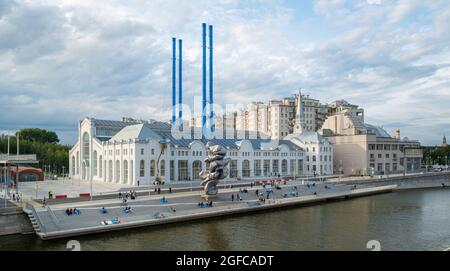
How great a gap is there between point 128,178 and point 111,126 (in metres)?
27.5

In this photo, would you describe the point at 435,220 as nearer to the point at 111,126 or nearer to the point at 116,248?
the point at 116,248

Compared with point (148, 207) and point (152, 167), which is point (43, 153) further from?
point (148, 207)

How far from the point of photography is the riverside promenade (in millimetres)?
44781

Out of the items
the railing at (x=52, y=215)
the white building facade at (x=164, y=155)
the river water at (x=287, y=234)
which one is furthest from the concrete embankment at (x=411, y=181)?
the railing at (x=52, y=215)

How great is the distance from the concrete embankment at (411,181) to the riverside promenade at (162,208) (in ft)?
50.8

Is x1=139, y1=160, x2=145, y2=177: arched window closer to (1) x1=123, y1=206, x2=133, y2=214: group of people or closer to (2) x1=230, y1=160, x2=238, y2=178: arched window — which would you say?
(2) x1=230, y1=160, x2=238, y2=178: arched window

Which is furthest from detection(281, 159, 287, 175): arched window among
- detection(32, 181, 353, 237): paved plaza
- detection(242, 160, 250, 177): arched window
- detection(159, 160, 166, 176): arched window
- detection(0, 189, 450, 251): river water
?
detection(0, 189, 450, 251): river water

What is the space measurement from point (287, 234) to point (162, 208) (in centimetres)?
2065

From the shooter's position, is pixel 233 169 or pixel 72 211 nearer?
pixel 72 211

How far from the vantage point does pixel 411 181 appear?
110m

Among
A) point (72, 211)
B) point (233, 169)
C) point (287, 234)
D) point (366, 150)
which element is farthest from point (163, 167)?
point (366, 150)

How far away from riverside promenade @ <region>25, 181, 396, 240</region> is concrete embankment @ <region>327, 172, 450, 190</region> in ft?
50.8

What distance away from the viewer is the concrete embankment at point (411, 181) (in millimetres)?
99000
